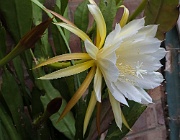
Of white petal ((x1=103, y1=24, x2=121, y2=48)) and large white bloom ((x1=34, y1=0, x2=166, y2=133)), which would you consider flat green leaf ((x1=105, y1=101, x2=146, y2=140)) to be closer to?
large white bloom ((x1=34, y1=0, x2=166, y2=133))

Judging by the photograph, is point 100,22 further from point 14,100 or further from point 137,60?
point 14,100

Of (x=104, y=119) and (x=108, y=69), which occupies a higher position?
(x=108, y=69)

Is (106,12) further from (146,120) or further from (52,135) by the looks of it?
(146,120)

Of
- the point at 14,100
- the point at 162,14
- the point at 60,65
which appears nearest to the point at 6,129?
the point at 14,100

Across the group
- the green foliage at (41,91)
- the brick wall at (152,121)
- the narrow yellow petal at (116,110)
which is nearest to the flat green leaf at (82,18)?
the green foliage at (41,91)

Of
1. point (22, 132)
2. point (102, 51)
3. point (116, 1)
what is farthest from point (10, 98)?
point (116, 1)

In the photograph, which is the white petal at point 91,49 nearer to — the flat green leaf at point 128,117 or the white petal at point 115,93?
the white petal at point 115,93
